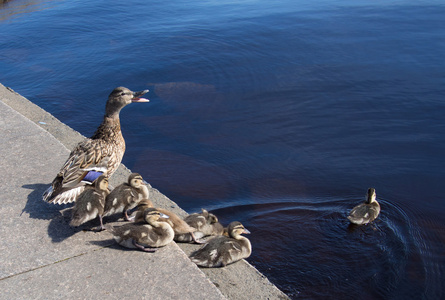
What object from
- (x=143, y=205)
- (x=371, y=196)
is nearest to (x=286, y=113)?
(x=371, y=196)

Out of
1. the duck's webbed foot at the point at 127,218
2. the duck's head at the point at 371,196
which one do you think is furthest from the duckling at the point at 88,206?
the duck's head at the point at 371,196

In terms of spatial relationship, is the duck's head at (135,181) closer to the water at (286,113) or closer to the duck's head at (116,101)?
the duck's head at (116,101)

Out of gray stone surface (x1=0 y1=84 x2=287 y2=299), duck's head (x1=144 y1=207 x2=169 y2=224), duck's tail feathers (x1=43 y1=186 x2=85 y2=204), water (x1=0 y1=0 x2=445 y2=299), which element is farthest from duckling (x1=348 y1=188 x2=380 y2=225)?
duck's tail feathers (x1=43 y1=186 x2=85 y2=204)

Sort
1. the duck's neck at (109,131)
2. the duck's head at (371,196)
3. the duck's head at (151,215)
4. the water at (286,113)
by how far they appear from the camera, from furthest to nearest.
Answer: the duck's head at (371,196), the water at (286,113), the duck's neck at (109,131), the duck's head at (151,215)

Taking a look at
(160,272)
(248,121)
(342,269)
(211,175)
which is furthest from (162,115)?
(160,272)

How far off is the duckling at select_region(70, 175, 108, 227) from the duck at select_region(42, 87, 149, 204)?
15cm

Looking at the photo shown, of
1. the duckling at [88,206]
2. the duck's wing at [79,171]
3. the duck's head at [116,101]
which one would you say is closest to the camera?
the duckling at [88,206]

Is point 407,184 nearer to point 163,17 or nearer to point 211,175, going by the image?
point 211,175

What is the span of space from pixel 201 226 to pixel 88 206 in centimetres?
130

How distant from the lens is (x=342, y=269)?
543cm

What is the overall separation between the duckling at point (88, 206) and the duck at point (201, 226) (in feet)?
2.73

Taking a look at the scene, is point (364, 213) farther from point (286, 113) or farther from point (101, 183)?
point (286, 113)

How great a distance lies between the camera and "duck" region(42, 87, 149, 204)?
4.51m

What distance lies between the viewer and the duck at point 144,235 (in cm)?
408
